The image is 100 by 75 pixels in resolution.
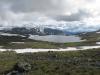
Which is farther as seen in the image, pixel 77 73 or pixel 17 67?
pixel 17 67

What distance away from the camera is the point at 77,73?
64.1m

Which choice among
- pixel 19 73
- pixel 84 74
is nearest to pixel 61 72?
pixel 84 74

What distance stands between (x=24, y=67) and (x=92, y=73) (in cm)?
2072

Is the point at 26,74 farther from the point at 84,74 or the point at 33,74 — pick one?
the point at 84,74

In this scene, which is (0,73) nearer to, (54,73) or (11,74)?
(11,74)

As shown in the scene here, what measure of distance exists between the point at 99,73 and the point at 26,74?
1871cm

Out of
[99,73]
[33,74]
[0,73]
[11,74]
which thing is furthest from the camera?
[0,73]

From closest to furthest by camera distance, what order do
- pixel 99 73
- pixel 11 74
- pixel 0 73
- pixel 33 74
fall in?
pixel 99 73
pixel 33 74
pixel 11 74
pixel 0 73

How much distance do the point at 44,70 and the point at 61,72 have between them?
24.2 feet

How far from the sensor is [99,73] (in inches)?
2436

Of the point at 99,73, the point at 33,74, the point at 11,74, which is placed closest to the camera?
the point at 99,73

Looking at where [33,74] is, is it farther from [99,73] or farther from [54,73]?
[99,73]

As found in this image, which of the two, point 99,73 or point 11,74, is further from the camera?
point 11,74

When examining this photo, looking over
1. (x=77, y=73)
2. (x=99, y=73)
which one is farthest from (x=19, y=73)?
(x=99, y=73)
